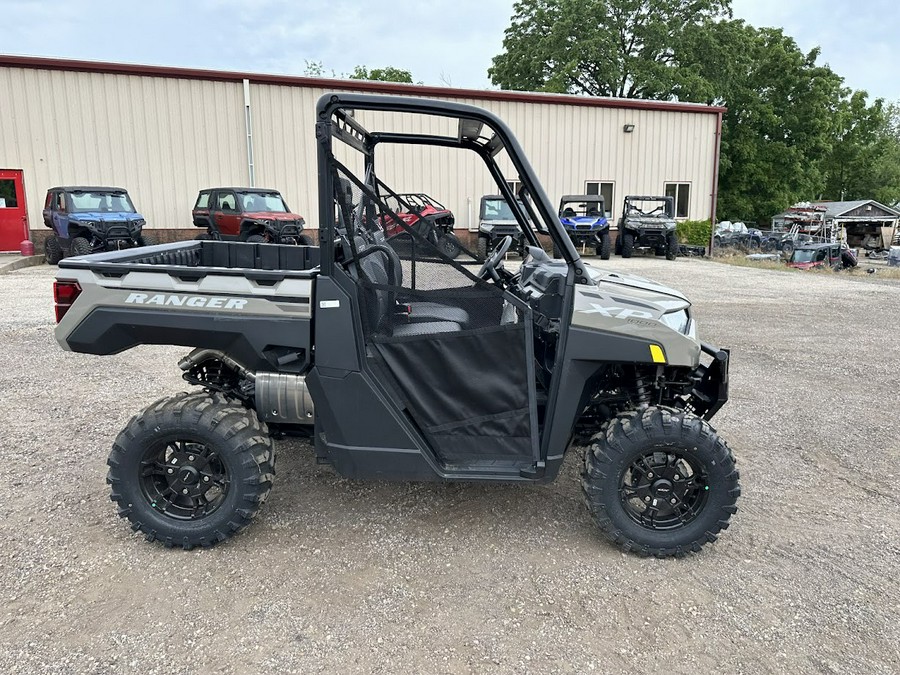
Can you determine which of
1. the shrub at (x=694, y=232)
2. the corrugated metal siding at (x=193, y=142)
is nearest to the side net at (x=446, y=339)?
the corrugated metal siding at (x=193, y=142)

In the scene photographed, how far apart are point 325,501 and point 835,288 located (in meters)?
13.7

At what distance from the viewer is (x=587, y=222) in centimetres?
1895

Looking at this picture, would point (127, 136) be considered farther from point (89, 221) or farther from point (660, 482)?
point (660, 482)

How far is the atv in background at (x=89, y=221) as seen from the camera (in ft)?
47.7

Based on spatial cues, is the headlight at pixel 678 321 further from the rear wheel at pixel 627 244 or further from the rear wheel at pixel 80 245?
the rear wheel at pixel 627 244

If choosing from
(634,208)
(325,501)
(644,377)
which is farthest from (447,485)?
(634,208)

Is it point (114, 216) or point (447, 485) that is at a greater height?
point (114, 216)

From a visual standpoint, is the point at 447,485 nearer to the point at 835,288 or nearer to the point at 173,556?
the point at 173,556

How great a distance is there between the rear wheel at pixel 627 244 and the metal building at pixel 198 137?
3082mm

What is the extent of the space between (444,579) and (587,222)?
56.2ft

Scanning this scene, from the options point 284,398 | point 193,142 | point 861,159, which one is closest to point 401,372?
point 284,398

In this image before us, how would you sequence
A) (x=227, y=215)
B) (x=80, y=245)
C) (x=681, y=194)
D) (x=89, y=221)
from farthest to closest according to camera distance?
(x=681, y=194) → (x=227, y=215) → (x=89, y=221) → (x=80, y=245)

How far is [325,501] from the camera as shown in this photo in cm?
354

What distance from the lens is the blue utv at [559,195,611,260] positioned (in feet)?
61.9
